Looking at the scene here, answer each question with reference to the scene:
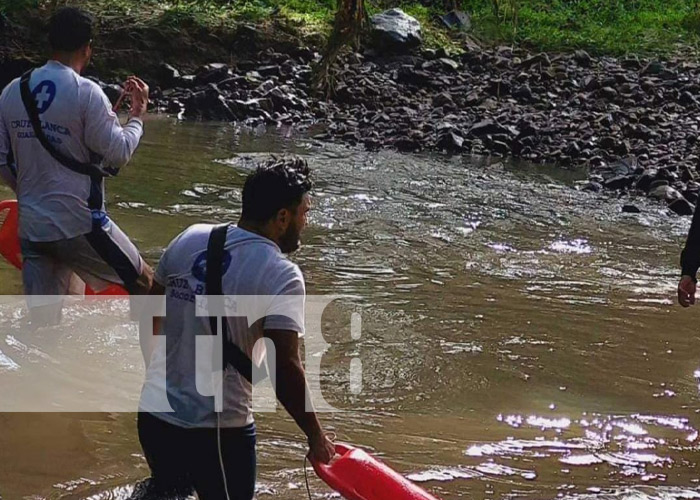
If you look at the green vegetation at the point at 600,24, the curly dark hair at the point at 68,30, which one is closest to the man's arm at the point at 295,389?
the curly dark hair at the point at 68,30

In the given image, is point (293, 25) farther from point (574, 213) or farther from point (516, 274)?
point (516, 274)

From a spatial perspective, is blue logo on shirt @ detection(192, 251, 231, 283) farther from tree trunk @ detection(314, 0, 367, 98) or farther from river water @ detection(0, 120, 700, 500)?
tree trunk @ detection(314, 0, 367, 98)

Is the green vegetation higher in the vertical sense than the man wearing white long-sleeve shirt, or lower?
higher

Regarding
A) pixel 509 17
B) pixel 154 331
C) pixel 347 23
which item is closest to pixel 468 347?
pixel 154 331

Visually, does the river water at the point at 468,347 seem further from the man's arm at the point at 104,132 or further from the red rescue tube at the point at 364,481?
the man's arm at the point at 104,132

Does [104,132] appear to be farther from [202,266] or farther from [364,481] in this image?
[364,481]

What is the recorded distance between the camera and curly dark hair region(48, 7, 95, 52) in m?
4.47

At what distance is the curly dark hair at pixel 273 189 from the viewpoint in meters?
3.03

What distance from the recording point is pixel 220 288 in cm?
298

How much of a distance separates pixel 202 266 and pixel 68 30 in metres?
1.97

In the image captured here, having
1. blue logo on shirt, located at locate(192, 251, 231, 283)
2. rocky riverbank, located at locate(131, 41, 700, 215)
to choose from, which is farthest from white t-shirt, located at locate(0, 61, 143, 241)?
rocky riverbank, located at locate(131, 41, 700, 215)

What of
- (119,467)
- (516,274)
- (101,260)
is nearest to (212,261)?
(119,467)

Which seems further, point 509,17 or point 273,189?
point 509,17

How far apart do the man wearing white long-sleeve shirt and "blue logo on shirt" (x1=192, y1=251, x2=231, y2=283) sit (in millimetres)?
1653
